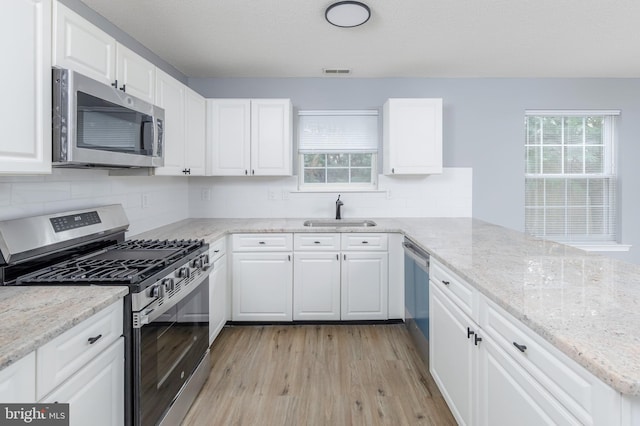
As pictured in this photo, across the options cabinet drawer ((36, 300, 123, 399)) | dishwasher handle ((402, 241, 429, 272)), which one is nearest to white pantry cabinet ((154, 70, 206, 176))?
cabinet drawer ((36, 300, 123, 399))

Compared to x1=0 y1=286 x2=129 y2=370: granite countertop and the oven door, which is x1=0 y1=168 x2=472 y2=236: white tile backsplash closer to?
the oven door

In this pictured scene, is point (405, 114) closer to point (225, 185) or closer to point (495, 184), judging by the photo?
point (495, 184)

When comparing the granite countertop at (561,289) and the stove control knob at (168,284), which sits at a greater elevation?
the granite countertop at (561,289)

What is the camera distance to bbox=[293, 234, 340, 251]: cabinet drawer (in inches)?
124

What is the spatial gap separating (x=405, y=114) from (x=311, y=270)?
5.59ft

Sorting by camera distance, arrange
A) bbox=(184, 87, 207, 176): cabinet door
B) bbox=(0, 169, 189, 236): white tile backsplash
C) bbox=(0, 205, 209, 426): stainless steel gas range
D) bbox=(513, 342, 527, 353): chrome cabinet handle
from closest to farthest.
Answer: bbox=(513, 342, 527, 353): chrome cabinet handle → bbox=(0, 205, 209, 426): stainless steel gas range → bbox=(0, 169, 189, 236): white tile backsplash → bbox=(184, 87, 207, 176): cabinet door

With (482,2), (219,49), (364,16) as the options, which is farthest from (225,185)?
(482,2)

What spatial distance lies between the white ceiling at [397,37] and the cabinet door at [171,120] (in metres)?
0.39

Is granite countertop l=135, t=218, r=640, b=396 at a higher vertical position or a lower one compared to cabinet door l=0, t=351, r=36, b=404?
higher

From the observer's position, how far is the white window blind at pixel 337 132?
12.5 feet

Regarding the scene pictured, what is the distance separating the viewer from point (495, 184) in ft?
12.5

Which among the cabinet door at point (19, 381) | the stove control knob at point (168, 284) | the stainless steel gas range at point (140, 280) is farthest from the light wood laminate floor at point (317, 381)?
the cabinet door at point (19, 381)

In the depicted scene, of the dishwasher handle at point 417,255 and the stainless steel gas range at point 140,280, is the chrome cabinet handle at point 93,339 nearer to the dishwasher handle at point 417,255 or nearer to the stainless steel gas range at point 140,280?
the stainless steel gas range at point 140,280

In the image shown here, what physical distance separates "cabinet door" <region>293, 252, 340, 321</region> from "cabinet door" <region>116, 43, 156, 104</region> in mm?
1689
